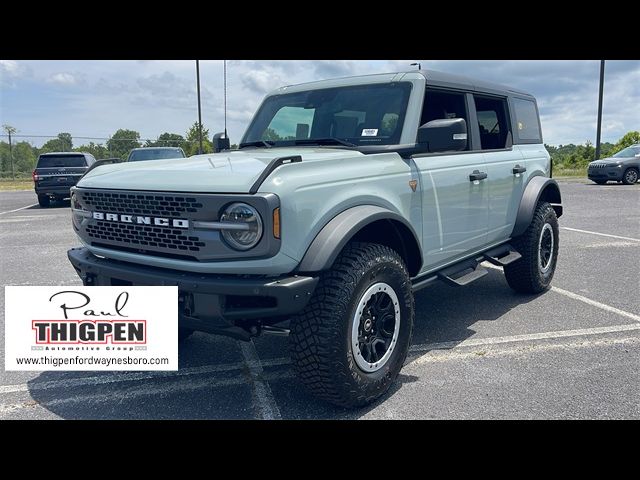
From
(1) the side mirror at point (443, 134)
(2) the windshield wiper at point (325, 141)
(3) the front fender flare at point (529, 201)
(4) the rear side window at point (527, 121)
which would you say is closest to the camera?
(1) the side mirror at point (443, 134)

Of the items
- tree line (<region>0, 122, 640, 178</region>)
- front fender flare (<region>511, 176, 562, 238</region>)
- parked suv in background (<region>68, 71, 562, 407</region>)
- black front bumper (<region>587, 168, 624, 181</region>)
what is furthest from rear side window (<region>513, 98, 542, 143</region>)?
tree line (<region>0, 122, 640, 178</region>)

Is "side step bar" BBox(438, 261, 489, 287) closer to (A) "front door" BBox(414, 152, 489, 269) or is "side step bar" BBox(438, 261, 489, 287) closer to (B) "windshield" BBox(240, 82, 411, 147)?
(A) "front door" BBox(414, 152, 489, 269)

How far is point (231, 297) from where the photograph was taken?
2.64 m

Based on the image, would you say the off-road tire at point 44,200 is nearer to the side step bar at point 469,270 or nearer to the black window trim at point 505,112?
the black window trim at point 505,112

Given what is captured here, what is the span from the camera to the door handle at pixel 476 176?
13.6ft

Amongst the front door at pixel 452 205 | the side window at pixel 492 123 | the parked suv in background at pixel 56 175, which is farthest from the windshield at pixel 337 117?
the parked suv in background at pixel 56 175

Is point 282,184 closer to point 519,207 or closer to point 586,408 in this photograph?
point 586,408

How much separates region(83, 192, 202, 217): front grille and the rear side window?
12.4 ft

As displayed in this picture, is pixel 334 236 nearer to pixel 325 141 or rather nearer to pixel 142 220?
pixel 142 220

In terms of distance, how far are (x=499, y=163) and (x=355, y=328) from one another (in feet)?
8.19

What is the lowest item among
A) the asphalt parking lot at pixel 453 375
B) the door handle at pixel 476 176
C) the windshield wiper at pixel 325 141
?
the asphalt parking lot at pixel 453 375

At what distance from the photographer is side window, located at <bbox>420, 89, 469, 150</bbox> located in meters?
4.09

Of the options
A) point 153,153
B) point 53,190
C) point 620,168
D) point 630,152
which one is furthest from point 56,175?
point 630,152

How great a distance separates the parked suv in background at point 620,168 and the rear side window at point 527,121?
17339mm
